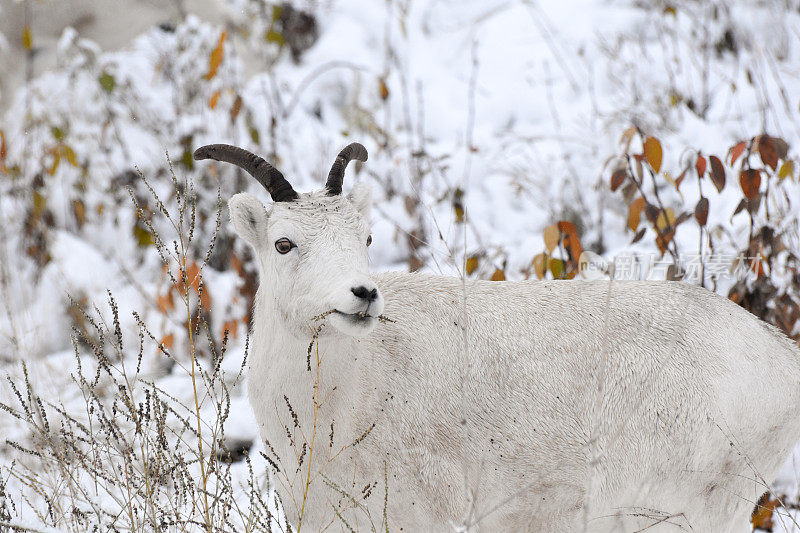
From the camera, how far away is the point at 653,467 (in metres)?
2.93

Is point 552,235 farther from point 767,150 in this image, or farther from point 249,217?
point 249,217

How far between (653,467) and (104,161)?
24.2ft

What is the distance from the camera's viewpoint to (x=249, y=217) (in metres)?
2.93

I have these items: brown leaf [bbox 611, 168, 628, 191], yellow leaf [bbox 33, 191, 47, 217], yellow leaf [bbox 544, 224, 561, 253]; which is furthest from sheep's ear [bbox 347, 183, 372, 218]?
yellow leaf [bbox 33, 191, 47, 217]

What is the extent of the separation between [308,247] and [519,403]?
3.56 feet

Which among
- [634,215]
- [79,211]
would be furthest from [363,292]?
[79,211]

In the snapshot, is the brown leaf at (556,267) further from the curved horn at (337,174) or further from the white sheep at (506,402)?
the curved horn at (337,174)

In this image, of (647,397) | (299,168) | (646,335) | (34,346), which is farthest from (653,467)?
(299,168)

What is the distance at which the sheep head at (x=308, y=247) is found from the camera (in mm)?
2531

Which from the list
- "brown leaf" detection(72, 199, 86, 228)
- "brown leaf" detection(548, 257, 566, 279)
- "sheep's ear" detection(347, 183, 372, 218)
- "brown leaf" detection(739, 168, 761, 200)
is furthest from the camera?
"brown leaf" detection(72, 199, 86, 228)

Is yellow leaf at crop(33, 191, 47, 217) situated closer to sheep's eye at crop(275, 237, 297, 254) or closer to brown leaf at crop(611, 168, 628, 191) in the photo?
sheep's eye at crop(275, 237, 297, 254)

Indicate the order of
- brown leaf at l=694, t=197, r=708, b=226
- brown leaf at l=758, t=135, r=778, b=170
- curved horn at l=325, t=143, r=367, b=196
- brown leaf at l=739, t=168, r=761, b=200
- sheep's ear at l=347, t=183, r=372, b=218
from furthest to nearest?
1. brown leaf at l=694, t=197, r=708, b=226
2. brown leaf at l=739, t=168, r=761, b=200
3. brown leaf at l=758, t=135, r=778, b=170
4. sheep's ear at l=347, t=183, r=372, b=218
5. curved horn at l=325, t=143, r=367, b=196

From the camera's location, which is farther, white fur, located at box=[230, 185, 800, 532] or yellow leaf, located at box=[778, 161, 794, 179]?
yellow leaf, located at box=[778, 161, 794, 179]

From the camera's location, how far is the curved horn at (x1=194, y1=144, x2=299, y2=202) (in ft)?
9.34
